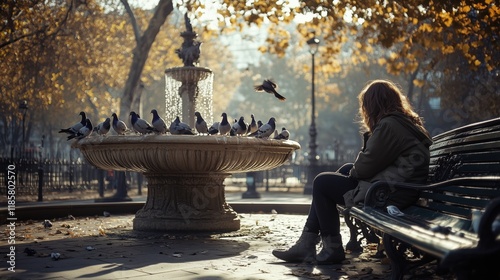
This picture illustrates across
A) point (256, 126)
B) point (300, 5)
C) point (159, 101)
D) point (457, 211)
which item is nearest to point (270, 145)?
point (256, 126)

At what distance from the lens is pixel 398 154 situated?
19.5 ft

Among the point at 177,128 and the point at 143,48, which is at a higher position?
the point at 143,48

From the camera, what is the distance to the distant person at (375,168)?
5902 mm

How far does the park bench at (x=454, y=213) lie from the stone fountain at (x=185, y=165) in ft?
9.13

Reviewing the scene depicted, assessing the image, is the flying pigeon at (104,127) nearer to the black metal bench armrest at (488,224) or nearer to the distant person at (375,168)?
the distant person at (375,168)

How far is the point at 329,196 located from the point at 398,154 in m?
0.82

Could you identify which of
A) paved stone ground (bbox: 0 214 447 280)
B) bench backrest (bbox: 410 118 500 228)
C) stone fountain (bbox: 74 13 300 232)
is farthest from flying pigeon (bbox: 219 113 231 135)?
bench backrest (bbox: 410 118 500 228)

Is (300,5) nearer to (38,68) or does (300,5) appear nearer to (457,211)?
(457,211)

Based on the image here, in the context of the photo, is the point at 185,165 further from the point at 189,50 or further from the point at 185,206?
the point at 189,50

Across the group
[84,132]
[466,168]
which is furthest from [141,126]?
[466,168]

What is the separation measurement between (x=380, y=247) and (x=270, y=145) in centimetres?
260

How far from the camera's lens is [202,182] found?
9578 mm

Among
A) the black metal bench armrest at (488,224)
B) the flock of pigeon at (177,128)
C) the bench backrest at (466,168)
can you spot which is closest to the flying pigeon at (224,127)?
the flock of pigeon at (177,128)

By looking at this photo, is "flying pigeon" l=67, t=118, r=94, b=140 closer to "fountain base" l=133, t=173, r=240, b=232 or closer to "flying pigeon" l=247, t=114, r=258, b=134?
"fountain base" l=133, t=173, r=240, b=232
